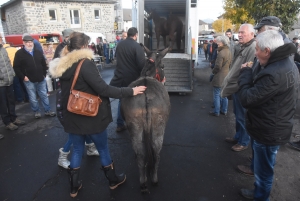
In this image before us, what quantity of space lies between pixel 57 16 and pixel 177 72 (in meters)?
21.8

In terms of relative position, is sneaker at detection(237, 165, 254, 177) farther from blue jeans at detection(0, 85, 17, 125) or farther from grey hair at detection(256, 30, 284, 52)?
blue jeans at detection(0, 85, 17, 125)

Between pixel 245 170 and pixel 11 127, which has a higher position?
pixel 11 127

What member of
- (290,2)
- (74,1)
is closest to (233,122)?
(290,2)

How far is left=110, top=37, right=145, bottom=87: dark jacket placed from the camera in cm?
412

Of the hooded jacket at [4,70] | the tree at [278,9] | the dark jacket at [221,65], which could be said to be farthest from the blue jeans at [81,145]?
the tree at [278,9]

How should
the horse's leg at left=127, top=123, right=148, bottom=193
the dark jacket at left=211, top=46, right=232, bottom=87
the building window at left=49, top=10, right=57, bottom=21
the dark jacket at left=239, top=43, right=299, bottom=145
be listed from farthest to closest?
the building window at left=49, top=10, right=57, bottom=21 → the dark jacket at left=211, top=46, right=232, bottom=87 → the horse's leg at left=127, top=123, right=148, bottom=193 → the dark jacket at left=239, top=43, right=299, bottom=145

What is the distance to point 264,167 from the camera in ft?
7.45

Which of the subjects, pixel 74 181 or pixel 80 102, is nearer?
pixel 80 102

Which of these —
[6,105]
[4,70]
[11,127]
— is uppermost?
[4,70]

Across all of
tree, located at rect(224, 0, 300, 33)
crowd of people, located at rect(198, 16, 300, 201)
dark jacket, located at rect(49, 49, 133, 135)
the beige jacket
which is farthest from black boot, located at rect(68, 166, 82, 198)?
tree, located at rect(224, 0, 300, 33)

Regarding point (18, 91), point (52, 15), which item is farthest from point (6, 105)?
point (52, 15)

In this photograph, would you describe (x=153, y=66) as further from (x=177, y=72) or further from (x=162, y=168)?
(x=177, y=72)

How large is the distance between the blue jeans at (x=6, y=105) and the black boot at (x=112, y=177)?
3682mm

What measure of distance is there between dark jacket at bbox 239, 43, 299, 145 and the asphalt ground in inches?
47.3
